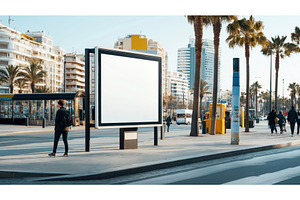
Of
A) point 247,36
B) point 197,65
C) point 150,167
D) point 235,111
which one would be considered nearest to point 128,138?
point 150,167

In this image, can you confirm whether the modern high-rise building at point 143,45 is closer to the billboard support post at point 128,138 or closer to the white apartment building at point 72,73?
the billboard support post at point 128,138

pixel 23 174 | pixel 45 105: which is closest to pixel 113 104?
pixel 23 174

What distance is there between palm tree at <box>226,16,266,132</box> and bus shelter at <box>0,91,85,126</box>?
1771 centimetres

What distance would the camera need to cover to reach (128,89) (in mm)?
14008

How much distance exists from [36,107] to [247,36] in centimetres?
2394

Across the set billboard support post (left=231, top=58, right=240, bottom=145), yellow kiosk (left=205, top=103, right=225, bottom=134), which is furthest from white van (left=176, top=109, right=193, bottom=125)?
billboard support post (left=231, top=58, right=240, bottom=145)

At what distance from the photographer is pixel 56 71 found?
12331 cm

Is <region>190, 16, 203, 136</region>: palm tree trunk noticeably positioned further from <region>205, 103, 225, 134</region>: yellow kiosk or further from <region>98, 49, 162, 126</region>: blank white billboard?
<region>98, 49, 162, 126</region>: blank white billboard

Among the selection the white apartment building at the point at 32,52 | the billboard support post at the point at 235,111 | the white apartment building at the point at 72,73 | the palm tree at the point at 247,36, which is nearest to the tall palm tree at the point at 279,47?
the palm tree at the point at 247,36

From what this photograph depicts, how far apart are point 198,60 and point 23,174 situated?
16129mm

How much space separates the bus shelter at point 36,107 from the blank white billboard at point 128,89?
26603 millimetres

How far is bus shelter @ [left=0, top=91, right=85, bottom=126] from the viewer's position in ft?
135

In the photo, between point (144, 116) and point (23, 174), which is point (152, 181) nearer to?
point (23, 174)
